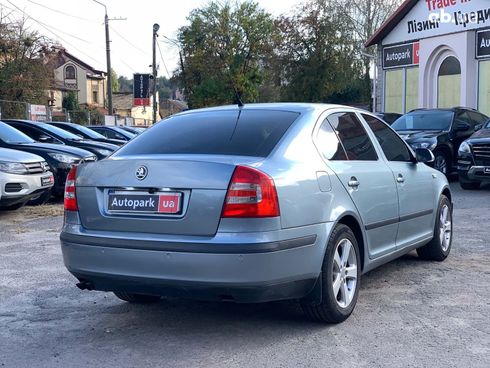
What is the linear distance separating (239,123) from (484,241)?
4.31m

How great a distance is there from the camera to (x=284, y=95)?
46.7 metres

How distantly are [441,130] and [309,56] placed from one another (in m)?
31.4

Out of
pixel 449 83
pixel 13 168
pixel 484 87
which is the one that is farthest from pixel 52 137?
pixel 449 83

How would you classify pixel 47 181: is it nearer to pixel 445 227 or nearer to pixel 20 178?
pixel 20 178

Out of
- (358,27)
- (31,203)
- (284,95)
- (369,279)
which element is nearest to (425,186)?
(369,279)

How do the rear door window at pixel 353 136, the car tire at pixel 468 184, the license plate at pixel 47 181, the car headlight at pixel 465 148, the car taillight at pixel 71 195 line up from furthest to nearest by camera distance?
the car tire at pixel 468 184 → the car headlight at pixel 465 148 → the license plate at pixel 47 181 → the rear door window at pixel 353 136 → the car taillight at pixel 71 195

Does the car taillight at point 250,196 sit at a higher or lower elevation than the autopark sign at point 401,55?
lower

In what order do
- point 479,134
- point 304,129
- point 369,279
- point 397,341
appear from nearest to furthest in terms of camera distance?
point 397,341, point 304,129, point 369,279, point 479,134

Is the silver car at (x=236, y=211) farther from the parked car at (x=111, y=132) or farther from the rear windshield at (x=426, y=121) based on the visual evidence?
the parked car at (x=111, y=132)

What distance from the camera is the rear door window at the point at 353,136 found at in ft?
17.4

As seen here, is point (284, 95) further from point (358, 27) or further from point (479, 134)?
point (479, 134)

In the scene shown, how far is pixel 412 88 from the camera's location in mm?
28594

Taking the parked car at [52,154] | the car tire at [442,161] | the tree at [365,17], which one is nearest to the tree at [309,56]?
the tree at [365,17]

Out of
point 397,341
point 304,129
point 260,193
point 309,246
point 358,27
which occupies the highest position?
point 358,27
